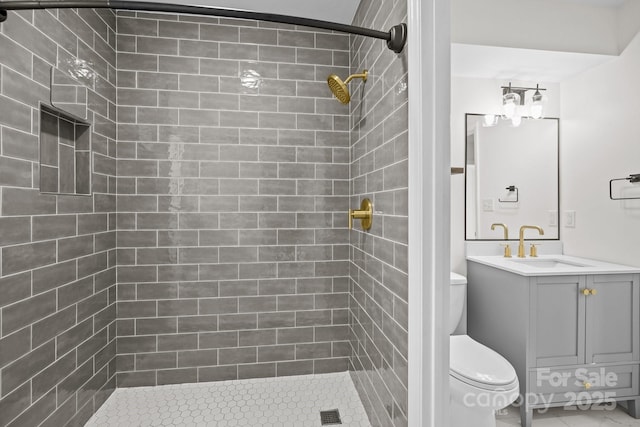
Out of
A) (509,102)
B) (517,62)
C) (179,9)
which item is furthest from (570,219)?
(179,9)

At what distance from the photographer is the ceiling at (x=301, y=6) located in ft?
6.63

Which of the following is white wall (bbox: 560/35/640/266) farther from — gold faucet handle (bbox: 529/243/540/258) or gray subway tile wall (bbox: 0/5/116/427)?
gray subway tile wall (bbox: 0/5/116/427)

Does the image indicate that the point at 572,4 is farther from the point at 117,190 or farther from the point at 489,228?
the point at 117,190

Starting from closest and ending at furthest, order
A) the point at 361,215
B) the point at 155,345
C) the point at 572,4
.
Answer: the point at 361,215, the point at 155,345, the point at 572,4

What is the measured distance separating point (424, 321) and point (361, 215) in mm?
735

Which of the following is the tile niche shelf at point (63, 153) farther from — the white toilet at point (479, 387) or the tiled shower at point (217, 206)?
the white toilet at point (479, 387)

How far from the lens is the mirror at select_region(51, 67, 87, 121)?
149 centimetres

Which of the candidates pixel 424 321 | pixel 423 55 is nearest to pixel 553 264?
pixel 424 321

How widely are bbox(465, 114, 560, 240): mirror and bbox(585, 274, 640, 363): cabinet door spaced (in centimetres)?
68

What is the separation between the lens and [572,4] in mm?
2279

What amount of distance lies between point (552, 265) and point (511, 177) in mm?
742

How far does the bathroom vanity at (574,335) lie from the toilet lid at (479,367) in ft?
1.05

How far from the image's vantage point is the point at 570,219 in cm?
269

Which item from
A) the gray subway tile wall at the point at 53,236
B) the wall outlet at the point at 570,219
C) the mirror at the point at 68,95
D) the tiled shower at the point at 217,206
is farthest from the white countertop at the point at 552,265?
the mirror at the point at 68,95
